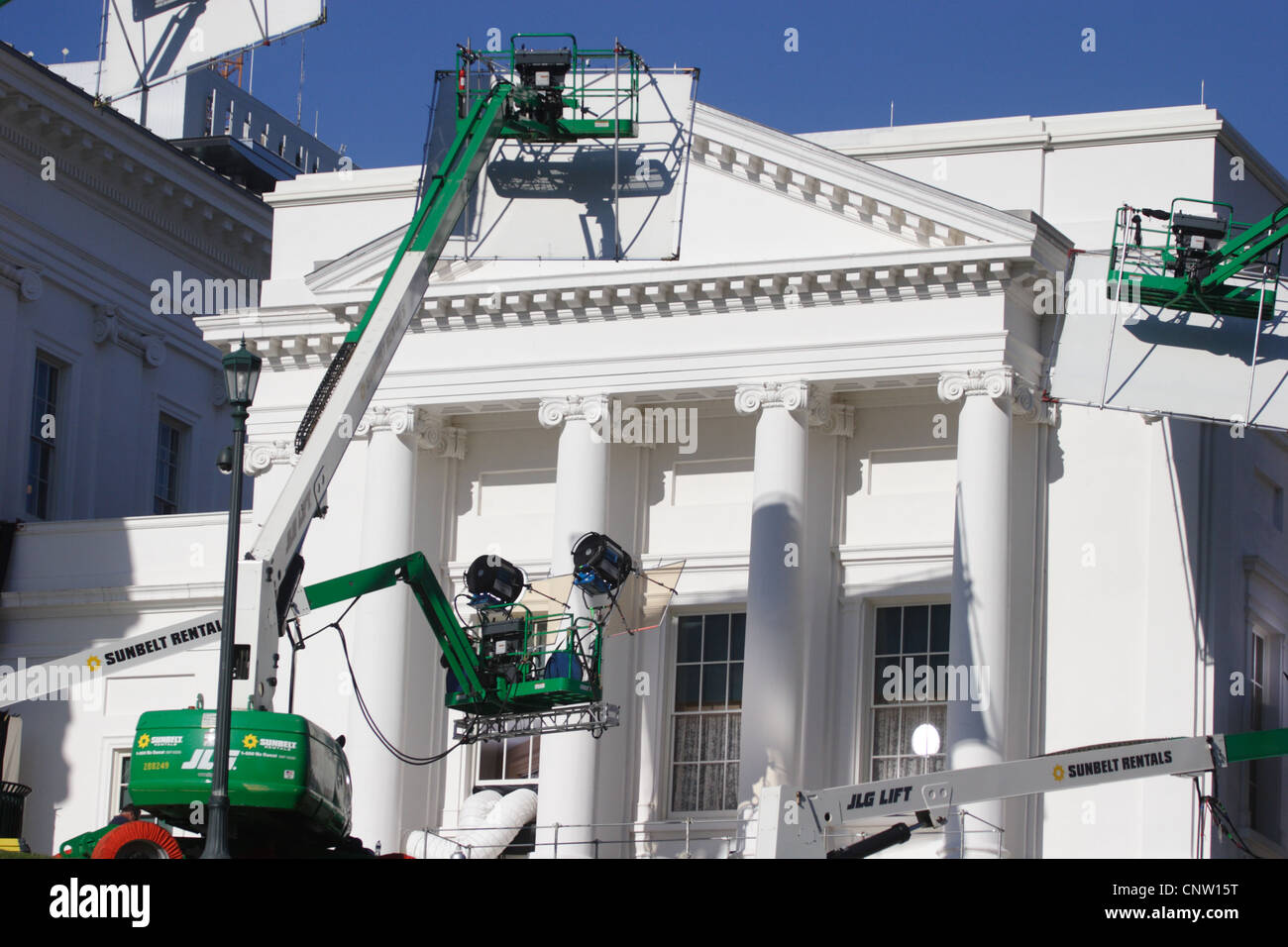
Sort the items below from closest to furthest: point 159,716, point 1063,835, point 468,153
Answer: point 159,716 → point 468,153 → point 1063,835

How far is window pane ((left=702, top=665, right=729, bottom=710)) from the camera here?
38562 millimetres

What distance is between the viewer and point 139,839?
25.0 metres

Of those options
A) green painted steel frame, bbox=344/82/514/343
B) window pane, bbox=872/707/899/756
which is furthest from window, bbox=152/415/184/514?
green painted steel frame, bbox=344/82/514/343

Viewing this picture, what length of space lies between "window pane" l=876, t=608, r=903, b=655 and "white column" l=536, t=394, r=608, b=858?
15.3 feet

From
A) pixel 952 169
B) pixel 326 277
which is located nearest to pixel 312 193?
pixel 326 277

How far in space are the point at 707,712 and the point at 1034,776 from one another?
1514cm

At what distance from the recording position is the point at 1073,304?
3616 centimetres

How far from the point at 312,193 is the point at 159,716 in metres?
18.2

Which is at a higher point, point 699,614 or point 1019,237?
point 1019,237

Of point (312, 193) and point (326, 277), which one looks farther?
point (312, 193)

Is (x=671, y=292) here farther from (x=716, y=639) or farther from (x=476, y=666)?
(x=476, y=666)

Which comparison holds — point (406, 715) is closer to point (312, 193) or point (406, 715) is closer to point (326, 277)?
point (326, 277)

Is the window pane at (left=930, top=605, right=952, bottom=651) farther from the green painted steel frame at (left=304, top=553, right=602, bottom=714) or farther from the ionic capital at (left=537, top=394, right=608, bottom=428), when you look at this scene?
the green painted steel frame at (left=304, top=553, right=602, bottom=714)

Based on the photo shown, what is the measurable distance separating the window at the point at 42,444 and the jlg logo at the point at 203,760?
21.5 metres
